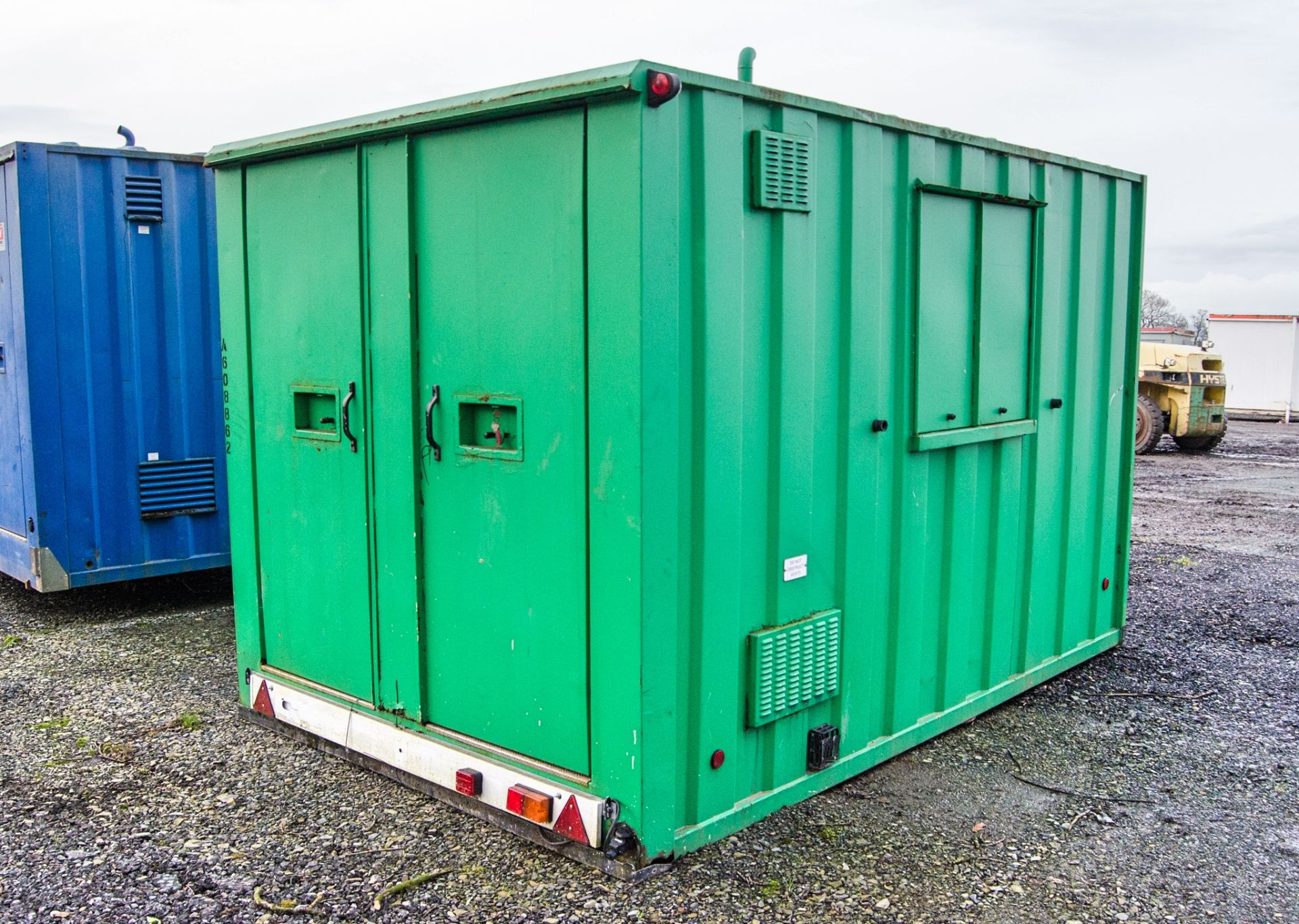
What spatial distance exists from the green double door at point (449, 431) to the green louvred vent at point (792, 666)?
2.00 ft

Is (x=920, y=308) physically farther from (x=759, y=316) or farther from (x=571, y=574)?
(x=571, y=574)

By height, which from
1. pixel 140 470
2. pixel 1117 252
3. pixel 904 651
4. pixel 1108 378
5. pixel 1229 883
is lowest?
pixel 1229 883

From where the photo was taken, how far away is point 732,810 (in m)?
3.91

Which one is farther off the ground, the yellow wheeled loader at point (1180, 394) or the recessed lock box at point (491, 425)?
the recessed lock box at point (491, 425)

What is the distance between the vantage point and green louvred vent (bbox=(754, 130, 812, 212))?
370cm

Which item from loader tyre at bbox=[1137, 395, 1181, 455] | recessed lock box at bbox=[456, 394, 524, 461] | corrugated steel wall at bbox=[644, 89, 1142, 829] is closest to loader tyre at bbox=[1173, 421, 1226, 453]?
loader tyre at bbox=[1137, 395, 1181, 455]

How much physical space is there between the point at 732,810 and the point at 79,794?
2495mm

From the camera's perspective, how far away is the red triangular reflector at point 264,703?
485cm

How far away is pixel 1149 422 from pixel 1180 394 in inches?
24.5

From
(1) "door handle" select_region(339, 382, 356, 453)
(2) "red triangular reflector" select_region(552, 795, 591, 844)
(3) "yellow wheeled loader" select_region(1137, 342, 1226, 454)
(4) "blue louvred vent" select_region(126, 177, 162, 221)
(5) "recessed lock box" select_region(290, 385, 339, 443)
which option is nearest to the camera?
(2) "red triangular reflector" select_region(552, 795, 591, 844)

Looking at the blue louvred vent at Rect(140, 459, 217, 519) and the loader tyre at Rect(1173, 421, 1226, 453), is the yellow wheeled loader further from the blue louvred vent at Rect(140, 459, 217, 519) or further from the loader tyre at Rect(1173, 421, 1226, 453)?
the blue louvred vent at Rect(140, 459, 217, 519)

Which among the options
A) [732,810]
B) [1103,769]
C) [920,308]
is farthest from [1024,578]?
[732,810]

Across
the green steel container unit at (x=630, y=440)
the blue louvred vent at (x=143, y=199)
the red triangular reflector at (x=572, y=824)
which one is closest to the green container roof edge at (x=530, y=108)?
the green steel container unit at (x=630, y=440)

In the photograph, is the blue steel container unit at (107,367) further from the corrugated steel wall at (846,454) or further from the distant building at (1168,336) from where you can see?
the distant building at (1168,336)
